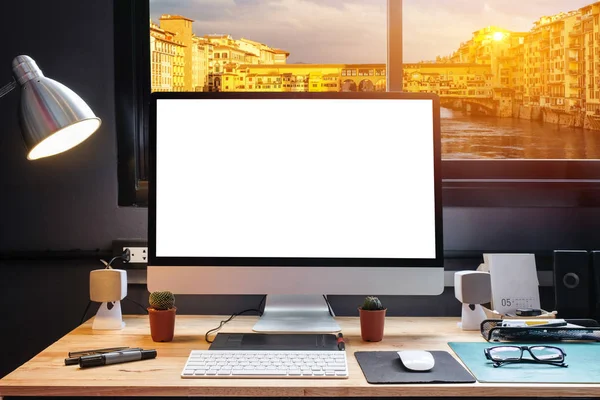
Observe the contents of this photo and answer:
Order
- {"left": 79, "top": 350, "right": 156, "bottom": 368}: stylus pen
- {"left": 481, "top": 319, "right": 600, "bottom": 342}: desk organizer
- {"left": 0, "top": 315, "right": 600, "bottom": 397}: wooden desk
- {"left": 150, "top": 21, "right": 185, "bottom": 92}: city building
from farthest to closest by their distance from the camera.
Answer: {"left": 150, "top": 21, "right": 185, "bottom": 92}: city building
{"left": 481, "top": 319, "right": 600, "bottom": 342}: desk organizer
{"left": 79, "top": 350, "right": 156, "bottom": 368}: stylus pen
{"left": 0, "top": 315, "right": 600, "bottom": 397}: wooden desk

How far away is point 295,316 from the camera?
1506 mm

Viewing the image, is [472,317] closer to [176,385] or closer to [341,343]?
[341,343]

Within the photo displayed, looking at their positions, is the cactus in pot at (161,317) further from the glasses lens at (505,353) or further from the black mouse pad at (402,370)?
the glasses lens at (505,353)

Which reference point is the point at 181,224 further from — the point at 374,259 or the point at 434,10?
the point at 434,10

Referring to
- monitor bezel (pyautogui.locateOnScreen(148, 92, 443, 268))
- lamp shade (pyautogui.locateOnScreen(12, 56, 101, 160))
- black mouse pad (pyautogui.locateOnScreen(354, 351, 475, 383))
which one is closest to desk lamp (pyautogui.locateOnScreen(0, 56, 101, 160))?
lamp shade (pyautogui.locateOnScreen(12, 56, 101, 160))

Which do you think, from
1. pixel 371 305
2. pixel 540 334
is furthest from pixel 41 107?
pixel 540 334

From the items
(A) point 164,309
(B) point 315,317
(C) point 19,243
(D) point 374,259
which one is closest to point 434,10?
(D) point 374,259

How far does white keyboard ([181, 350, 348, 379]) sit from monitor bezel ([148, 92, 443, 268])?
0.25m

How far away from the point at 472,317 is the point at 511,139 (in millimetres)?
784

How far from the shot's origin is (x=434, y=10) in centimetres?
203

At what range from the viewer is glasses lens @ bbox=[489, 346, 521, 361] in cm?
125

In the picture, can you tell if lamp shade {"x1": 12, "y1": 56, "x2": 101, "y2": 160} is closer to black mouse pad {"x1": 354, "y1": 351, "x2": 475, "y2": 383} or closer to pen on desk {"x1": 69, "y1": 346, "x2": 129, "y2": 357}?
pen on desk {"x1": 69, "y1": 346, "x2": 129, "y2": 357}

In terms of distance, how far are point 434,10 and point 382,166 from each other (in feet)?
2.71

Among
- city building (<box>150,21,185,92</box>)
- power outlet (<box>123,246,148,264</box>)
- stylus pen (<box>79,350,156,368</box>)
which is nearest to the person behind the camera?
stylus pen (<box>79,350,156,368</box>)
